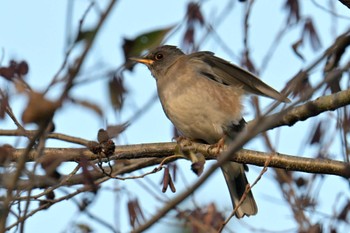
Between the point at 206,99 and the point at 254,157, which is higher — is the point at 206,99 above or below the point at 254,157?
above

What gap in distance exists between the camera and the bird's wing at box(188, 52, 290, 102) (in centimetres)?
577

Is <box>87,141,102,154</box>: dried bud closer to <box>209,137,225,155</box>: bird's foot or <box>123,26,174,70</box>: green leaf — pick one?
<box>123,26,174,70</box>: green leaf

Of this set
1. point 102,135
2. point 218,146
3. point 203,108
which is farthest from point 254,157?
point 102,135

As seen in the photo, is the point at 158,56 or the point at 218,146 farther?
the point at 158,56

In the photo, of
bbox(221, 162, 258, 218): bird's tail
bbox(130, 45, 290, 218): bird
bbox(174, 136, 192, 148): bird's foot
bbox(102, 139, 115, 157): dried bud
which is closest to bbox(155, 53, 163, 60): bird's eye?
bbox(130, 45, 290, 218): bird

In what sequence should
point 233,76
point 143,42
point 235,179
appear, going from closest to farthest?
point 143,42 → point 233,76 → point 235,179

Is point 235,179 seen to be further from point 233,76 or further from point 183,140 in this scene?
point 233,76

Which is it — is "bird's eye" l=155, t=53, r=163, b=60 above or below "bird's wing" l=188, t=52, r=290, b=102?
above

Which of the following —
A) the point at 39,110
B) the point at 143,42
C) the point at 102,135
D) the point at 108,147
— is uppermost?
the point at 108,147

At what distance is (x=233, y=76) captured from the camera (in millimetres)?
6793

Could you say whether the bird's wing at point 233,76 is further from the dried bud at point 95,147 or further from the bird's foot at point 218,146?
the dried bud at point 95,147

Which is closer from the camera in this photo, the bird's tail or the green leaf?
the green leaf

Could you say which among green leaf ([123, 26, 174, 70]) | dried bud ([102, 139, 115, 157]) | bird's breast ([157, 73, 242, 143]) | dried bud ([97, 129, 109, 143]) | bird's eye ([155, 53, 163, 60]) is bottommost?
green leaf ([123, 26, 174, 70])

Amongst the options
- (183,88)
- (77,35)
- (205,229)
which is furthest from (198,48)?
(77,35)
